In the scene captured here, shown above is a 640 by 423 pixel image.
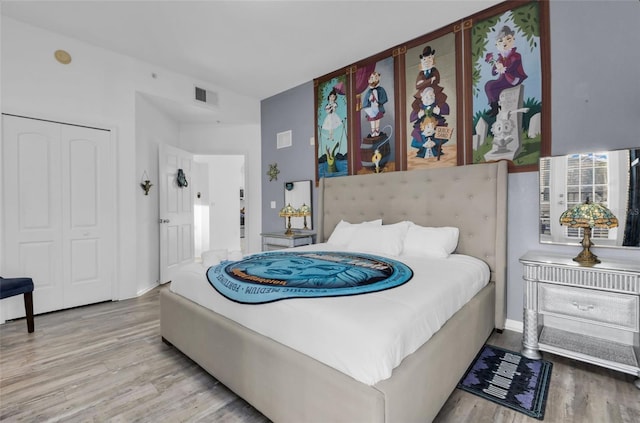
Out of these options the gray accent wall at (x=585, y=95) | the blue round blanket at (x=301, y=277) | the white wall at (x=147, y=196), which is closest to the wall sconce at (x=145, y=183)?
the white wall at (x=147, y=196)

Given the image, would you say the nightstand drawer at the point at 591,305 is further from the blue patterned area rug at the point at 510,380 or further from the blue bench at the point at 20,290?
the blue bench at the point at 20,290

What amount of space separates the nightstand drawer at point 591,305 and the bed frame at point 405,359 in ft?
1.29

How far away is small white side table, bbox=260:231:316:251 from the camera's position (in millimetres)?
3850

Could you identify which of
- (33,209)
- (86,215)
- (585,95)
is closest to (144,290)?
(86,215)

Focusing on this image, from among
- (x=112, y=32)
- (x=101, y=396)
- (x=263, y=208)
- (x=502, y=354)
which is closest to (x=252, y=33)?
(x=112, y=32)

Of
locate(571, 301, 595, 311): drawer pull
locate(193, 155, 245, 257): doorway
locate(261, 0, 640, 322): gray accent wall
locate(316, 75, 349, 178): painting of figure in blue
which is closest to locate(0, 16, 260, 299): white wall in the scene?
locate(316, 75, 349, 178): painting of figure in blue

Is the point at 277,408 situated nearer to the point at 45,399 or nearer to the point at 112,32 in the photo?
the point at 45,399

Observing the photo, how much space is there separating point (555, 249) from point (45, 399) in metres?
3.62

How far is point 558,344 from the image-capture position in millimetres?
2141

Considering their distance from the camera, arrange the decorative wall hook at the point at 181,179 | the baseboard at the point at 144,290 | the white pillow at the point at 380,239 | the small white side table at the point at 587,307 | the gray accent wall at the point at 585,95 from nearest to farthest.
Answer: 1. the small white side table at the point at 587,307
2. the gray accent wall at the point at 585,95
3. the white pillow at the point at 380,239
4. the baseboard at the point at 144,290
5. the decorative wall hook at the point at 181,179

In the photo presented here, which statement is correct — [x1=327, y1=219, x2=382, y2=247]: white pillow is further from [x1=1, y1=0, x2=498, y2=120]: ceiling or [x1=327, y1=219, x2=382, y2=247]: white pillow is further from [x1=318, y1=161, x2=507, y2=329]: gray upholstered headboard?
[x1=1, y1=0, x2=498, y2=120]: ceiling

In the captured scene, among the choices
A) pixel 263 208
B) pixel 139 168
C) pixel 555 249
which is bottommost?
pixel 555 249

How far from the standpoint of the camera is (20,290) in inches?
101

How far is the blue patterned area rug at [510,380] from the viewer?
66.5 inches
